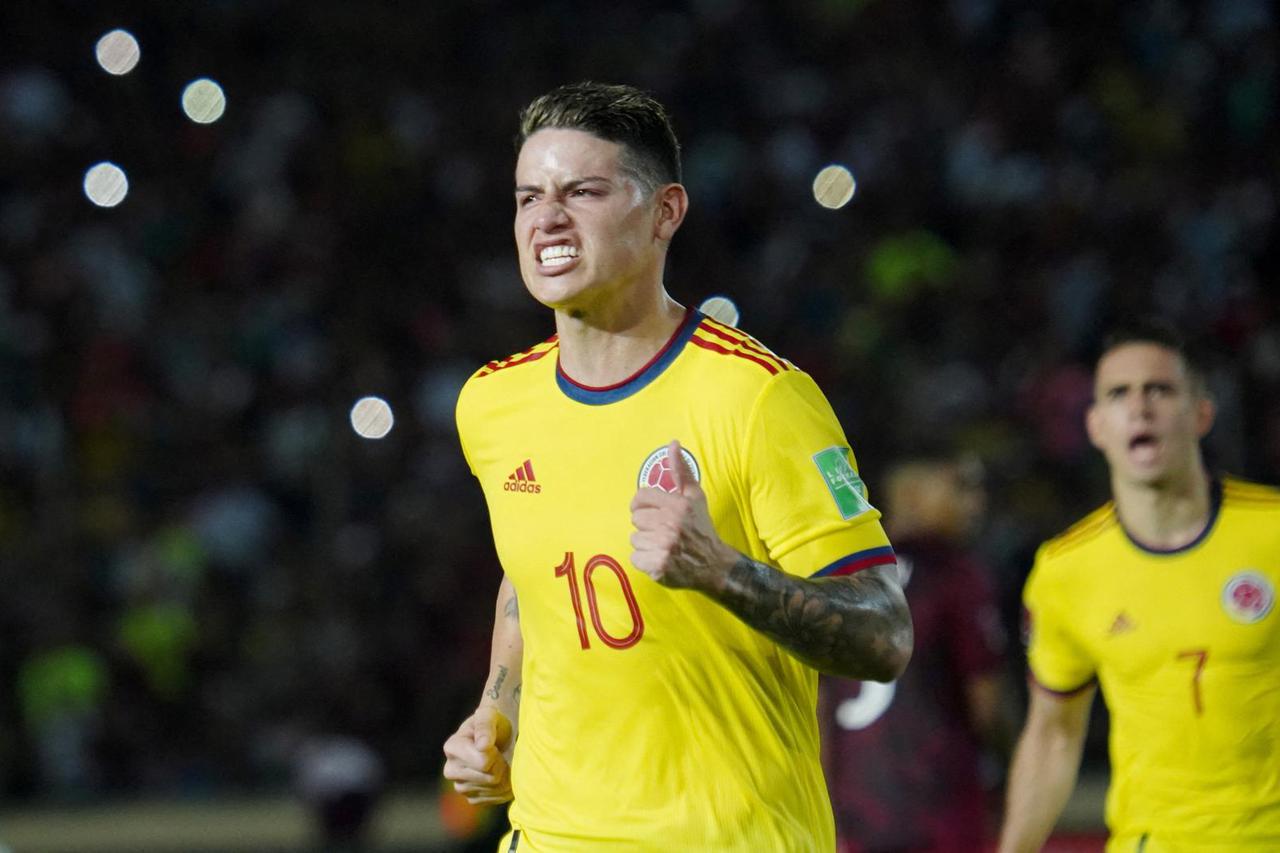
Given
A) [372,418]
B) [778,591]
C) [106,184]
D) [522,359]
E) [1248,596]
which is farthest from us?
[106,184]

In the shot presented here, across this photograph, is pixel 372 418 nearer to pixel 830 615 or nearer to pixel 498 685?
pixel 498 685

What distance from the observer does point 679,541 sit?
2.81 metres

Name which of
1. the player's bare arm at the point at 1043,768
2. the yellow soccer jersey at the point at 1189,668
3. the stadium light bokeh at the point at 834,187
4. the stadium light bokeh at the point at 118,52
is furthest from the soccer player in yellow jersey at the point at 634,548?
the stadium light bokeh at the point at 118,52

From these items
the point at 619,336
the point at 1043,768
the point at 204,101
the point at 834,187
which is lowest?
the point at 1043,768

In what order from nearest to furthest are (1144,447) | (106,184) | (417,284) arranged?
(1144,447), (417,284), (106,184)

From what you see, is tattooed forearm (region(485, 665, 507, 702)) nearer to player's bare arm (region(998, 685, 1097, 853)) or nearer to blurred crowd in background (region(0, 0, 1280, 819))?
player's bare arm (region(998, 685, 1097, 853))

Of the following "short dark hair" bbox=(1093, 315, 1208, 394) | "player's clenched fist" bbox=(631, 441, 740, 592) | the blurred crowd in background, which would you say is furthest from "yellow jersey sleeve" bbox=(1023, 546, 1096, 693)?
the blurred crowd in background

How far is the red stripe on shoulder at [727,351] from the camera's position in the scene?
3.26 m

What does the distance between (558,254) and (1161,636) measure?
2302 millimetres

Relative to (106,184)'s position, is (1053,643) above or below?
below

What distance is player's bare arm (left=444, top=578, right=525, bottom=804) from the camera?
3.59 metres

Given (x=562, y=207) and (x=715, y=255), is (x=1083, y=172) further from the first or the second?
(x=562, y=207)

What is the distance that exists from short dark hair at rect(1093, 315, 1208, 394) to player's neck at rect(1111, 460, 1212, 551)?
0.83 feet

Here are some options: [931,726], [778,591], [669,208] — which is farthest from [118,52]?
[778,591]
